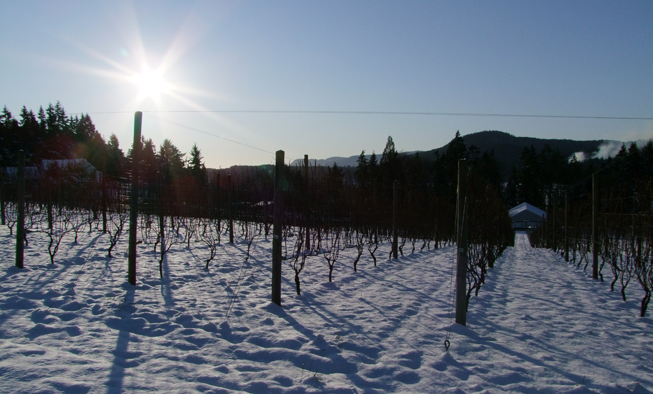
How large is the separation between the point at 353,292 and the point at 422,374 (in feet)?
9.86

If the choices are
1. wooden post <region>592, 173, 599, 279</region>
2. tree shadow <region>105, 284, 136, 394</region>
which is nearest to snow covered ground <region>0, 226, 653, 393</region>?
tree shadow <region>105, 284, 136, 394</region>

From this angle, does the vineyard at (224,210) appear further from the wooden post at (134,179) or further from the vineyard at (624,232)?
the wooden post at (134,179)

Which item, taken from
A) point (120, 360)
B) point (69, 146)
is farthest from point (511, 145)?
point (120, 360)

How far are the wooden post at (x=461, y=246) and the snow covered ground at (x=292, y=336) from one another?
228 millimetres

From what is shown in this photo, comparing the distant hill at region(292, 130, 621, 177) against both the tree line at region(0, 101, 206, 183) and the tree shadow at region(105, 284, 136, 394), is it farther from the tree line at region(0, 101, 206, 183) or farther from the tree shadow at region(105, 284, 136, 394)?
the tree shadow at region(105, 284, 136, 394)

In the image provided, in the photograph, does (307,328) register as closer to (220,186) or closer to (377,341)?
(377,341)

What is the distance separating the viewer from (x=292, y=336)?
13.1 feet

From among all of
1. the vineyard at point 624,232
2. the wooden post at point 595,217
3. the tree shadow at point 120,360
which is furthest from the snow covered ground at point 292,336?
the wooden post at point 595,217

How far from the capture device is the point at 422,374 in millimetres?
→ 3264

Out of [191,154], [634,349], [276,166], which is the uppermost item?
[191,154]

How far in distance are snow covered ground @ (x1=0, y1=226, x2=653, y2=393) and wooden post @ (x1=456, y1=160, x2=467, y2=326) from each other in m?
0.23

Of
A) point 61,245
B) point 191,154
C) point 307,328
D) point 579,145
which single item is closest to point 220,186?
point 61,245

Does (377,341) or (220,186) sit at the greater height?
(220,186)

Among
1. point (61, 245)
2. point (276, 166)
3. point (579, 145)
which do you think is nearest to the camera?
point (276, 166)
